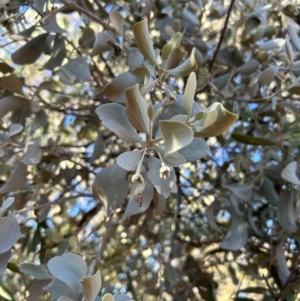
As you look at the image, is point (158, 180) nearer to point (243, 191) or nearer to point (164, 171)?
point (164, 171)

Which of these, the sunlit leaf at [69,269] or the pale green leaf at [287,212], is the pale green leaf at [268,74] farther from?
the sunlit leaf at [69,269]

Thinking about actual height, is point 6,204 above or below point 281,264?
above

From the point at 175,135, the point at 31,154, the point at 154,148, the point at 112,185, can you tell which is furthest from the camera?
the point at 31,154

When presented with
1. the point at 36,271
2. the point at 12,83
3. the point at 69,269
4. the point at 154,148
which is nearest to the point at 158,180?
the point at 154,148

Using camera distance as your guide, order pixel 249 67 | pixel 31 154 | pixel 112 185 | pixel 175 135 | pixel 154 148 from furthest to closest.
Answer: pixel 249 67
pixel 31 154
pixel 112 185
pixel 154 148
pixel 175 135

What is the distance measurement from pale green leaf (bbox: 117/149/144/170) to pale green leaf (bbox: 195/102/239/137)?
7 cm

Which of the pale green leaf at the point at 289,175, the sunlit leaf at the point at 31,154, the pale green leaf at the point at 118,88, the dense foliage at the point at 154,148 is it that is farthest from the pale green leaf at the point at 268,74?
the sunlit leaf at the point at 31,154

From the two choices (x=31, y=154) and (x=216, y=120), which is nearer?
(x=216, y=120)

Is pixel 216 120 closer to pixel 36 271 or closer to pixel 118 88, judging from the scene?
pixel 118 88

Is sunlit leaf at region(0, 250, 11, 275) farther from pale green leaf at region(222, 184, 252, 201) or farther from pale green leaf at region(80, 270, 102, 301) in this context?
pale green leaf at region(222, 184, 252, 201)

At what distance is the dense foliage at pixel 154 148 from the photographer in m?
0.50

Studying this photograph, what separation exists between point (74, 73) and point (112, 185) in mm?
212

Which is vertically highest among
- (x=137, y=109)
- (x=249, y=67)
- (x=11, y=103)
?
(x=137, y=109)

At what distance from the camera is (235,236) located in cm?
76
